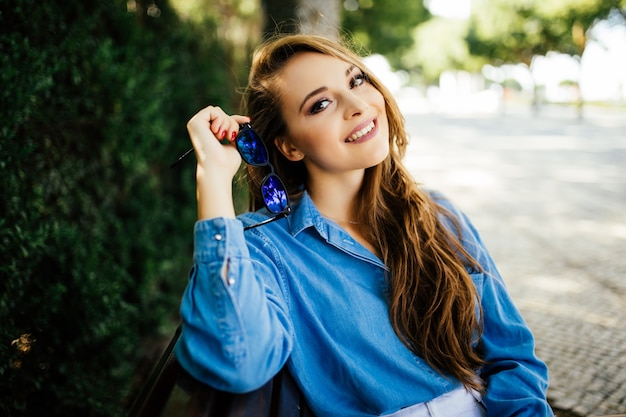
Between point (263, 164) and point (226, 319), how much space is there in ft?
2.00

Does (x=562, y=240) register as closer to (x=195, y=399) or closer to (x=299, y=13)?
(x=299, y=13)

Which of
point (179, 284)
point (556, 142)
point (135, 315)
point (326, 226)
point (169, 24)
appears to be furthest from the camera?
point (556, 142)

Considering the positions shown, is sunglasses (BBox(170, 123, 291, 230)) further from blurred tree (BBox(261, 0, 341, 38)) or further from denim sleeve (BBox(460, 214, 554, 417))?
blurred tree (BBox(261, 0, 341, 38))

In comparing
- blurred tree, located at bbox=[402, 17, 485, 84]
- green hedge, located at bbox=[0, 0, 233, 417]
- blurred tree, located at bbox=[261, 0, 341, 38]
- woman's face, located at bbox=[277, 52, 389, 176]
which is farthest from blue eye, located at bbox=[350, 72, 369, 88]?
blurred tree, located at bbox=[402, 17, 485, 84]

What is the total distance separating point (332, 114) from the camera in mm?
1864

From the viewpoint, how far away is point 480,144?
52.0 ft

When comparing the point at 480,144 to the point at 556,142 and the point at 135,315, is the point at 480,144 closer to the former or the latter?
the point at 556,142

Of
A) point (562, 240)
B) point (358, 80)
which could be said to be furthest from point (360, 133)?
point (562, 240)

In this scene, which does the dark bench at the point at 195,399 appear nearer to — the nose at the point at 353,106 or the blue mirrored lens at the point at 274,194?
the blue mirrored lens at the point at 274,194

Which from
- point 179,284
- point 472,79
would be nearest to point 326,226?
point 179,284

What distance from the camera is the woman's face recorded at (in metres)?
1.85

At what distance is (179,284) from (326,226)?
9.57 ft

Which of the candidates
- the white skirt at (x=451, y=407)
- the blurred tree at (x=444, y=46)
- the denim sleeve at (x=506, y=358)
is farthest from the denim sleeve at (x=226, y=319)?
the blurred tree at (x=444, y=46)

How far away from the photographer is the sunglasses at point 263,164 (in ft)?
5.54
